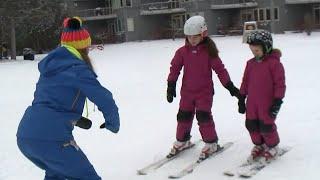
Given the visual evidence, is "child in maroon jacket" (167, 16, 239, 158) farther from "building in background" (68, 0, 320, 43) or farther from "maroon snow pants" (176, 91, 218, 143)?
"building in background" (68, 0, 320, 43)

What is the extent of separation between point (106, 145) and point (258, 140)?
2.63 metres

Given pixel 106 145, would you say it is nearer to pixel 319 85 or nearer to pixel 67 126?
pixel 67 126

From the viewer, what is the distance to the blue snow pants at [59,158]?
435 centimetres

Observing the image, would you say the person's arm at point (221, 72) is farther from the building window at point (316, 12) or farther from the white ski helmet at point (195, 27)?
the building window at point (316, 12)

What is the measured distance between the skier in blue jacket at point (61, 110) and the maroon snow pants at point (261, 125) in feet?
7.44

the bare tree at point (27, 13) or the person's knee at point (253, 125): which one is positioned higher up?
the bare tree at point (27, 13)

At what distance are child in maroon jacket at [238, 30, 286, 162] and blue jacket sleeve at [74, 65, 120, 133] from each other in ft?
7.28

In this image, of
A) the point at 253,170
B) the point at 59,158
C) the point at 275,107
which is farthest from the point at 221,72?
the point at 59,158

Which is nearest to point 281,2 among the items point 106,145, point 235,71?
point 235,71

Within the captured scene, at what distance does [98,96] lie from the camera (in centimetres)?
421

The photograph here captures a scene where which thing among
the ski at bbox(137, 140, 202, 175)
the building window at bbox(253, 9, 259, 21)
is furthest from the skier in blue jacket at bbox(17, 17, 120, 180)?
the building window at bbox(253, 9, 259, 21)

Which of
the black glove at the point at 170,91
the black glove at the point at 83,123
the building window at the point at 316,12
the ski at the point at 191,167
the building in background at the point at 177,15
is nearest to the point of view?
the black glove at the point at 83,123

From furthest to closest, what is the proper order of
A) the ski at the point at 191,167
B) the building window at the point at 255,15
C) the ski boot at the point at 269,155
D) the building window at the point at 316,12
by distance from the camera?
the building window at the point at 255,15 → the building window at the point at 316,12 → the ski boot at the point at 269,155 → the ski at the point at 191,167

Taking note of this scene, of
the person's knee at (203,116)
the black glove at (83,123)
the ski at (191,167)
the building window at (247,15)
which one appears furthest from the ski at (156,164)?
the building window at (247,15)
